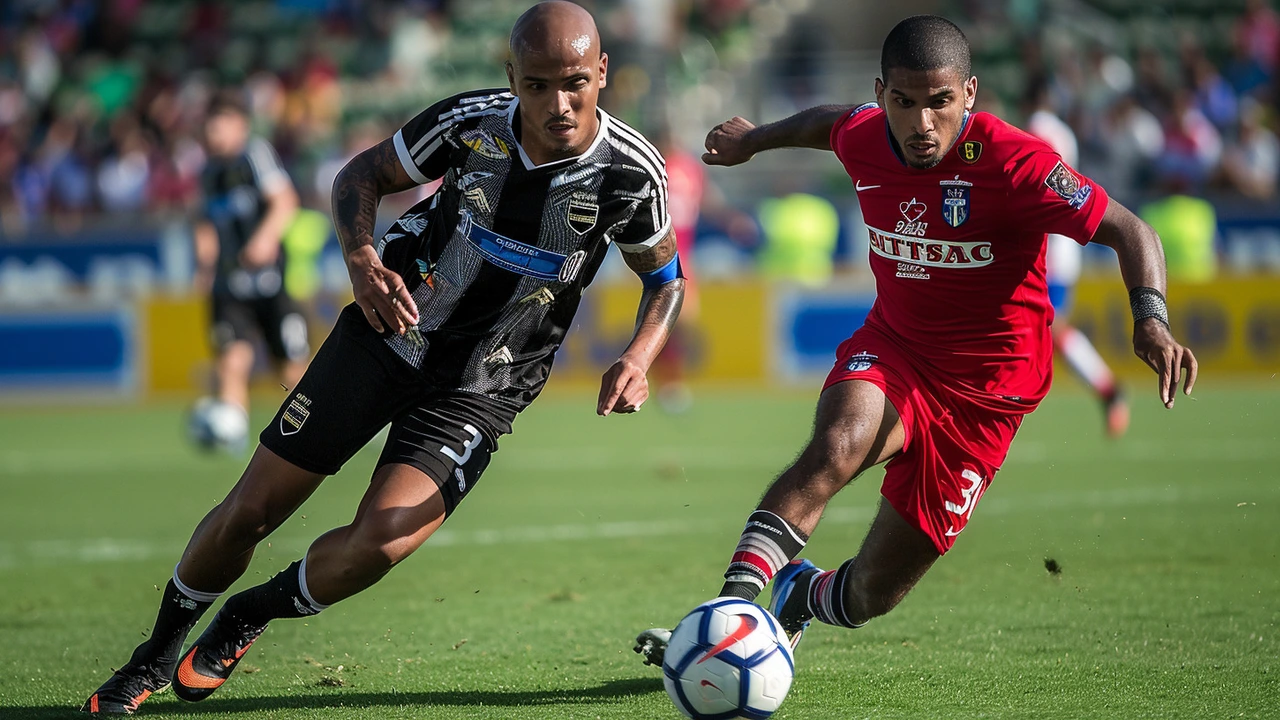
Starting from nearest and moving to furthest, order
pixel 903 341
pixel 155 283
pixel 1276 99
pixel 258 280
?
pixel 903 341, pixel 258 280, pixel 155 283, pixel 1276 99

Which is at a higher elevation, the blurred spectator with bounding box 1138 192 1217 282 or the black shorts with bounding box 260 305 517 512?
the black shorts with bounding box 260 305 517 512

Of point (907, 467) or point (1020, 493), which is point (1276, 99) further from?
point (907, 467)

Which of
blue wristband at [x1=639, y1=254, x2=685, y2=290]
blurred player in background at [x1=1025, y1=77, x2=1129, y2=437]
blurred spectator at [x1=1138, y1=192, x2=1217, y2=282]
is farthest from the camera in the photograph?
blurred spectator at [x1=1138, y1=192, x2=1217, y2=282]

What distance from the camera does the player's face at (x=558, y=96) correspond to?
4492 mm

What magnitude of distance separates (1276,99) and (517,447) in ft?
41.8

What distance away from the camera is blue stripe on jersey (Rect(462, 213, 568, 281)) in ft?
15.8

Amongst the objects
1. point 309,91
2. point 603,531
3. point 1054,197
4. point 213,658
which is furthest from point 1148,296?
point 309,91

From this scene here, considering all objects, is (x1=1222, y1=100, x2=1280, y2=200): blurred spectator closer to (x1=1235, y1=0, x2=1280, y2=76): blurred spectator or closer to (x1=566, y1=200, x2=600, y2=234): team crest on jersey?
(x1=1235, y1=0, x2=1280, y2=76): blurred spectator

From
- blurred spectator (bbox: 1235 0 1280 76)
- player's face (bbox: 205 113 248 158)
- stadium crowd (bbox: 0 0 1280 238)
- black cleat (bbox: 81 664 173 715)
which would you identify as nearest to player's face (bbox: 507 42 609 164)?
black cleat (bbox: 81 664 173 715)

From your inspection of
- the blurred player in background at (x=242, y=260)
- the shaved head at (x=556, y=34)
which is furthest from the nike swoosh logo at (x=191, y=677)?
the blurred player in background at (x=242, y=260)

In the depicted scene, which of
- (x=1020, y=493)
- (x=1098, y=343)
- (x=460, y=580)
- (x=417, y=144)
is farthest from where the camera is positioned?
(x=1098, y=343)

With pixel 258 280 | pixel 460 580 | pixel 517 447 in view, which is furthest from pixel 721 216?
pixel 460 580

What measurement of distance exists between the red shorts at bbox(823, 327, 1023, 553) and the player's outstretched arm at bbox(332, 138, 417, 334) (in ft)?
4.85

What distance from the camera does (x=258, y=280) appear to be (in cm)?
1100
